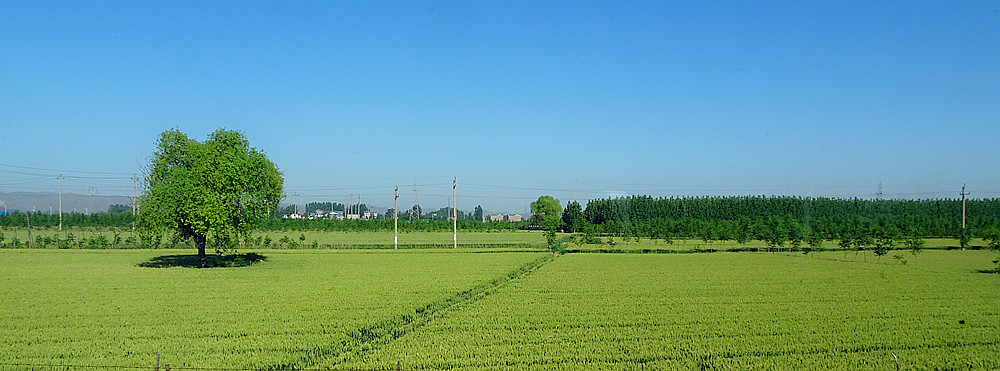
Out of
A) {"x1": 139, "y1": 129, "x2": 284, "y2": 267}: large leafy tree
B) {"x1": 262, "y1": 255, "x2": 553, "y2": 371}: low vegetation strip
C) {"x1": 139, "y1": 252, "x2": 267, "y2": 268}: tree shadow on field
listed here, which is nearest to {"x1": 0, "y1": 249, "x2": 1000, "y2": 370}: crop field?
{"x1": 262, "y1": 255, "x2": 553, "y2": 371}: low vegetation strip

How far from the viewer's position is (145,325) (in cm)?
1770

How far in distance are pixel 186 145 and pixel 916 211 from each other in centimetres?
12283

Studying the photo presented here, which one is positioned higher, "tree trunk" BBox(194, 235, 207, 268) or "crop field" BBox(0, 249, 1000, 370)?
"tree trunk" BBox(194, 235, 207, 268)

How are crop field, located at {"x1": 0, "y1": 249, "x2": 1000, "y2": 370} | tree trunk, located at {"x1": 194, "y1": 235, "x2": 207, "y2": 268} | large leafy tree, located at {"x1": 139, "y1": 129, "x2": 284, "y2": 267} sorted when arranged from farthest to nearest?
tree trunk, located at {"x1": 194, "y1": 235, "x2": 207, "y2": 268}, large leafy tree, located at {"x1": 139, "y1": 129, "x2": 284, "y2": 267}, crop field, located at {"x1": 0, "y1": 249, "x2": 1000, "y2": 370}

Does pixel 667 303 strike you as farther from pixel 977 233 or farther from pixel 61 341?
pixel 977 233

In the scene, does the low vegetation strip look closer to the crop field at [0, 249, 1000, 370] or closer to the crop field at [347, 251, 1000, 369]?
the crop field at [0, 249, 1000, 370]

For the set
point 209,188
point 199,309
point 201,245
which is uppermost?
point 209,188

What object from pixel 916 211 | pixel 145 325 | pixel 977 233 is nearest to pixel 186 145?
pixel 145 325

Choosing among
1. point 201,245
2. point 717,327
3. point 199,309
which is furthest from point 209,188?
point 717,327

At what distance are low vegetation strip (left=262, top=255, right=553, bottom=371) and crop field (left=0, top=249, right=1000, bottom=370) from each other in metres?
0.06

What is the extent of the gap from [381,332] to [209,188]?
81.5 feet

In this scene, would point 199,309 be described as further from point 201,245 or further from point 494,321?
point 201,245

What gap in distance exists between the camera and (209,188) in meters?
37.8

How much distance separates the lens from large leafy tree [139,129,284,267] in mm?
36656
